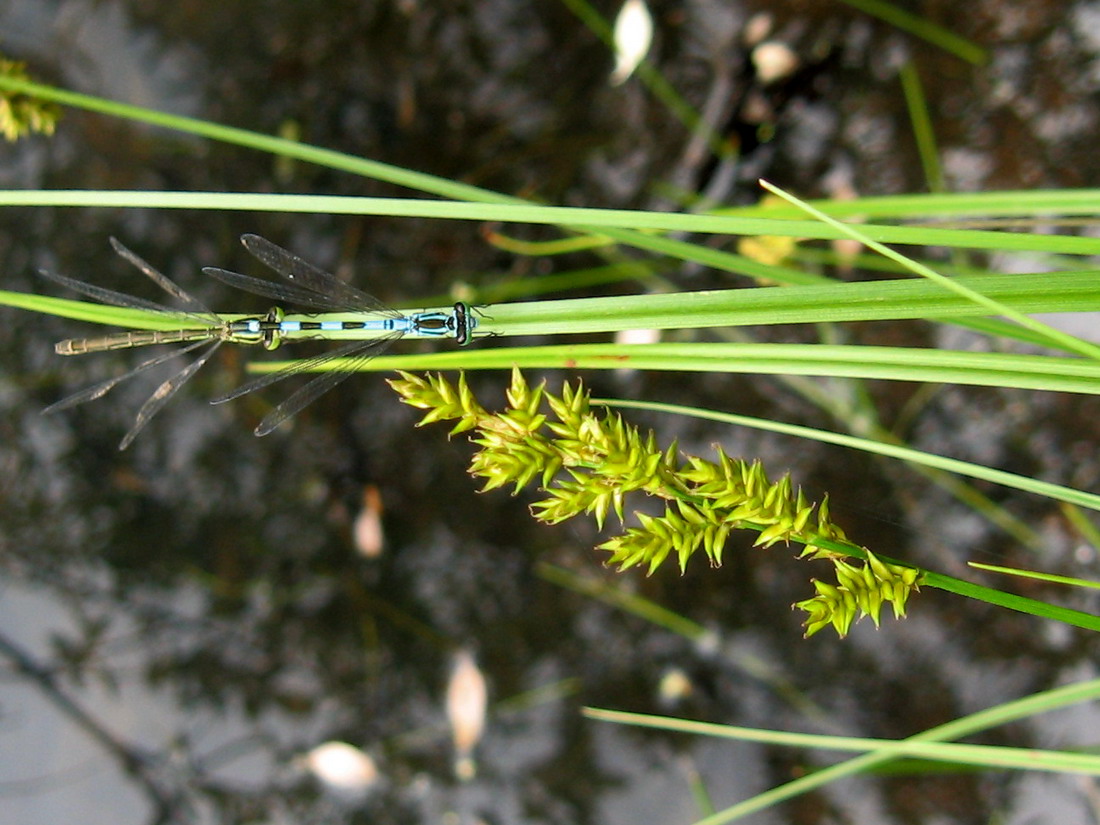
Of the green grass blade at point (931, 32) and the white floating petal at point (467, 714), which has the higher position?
the green grass blade at point (931, 32)

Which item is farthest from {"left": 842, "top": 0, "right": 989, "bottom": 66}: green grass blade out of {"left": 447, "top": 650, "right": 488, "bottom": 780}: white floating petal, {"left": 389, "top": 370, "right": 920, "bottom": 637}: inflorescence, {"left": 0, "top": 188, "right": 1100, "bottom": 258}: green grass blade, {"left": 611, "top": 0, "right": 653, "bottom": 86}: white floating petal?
{"left": 447, "top": 650, "right": 488, "bottom": 780}: white floating petal

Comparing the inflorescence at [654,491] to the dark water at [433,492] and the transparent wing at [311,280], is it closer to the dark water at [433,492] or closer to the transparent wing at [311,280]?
the transparent wing at [311,280]

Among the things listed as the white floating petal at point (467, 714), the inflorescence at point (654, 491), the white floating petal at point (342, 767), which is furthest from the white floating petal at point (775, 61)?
the white floating petal at point (342, 767)


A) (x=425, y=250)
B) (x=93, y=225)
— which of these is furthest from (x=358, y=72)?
(x=93, y=225)

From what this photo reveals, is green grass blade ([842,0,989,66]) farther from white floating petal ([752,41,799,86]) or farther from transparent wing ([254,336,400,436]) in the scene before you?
transparent wing ([254,336,400,436])

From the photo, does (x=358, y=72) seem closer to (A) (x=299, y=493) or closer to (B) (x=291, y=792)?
(A) (x=299, y=493)

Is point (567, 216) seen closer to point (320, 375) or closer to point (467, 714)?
point (320, 375)

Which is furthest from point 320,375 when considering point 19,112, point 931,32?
point 931,32
